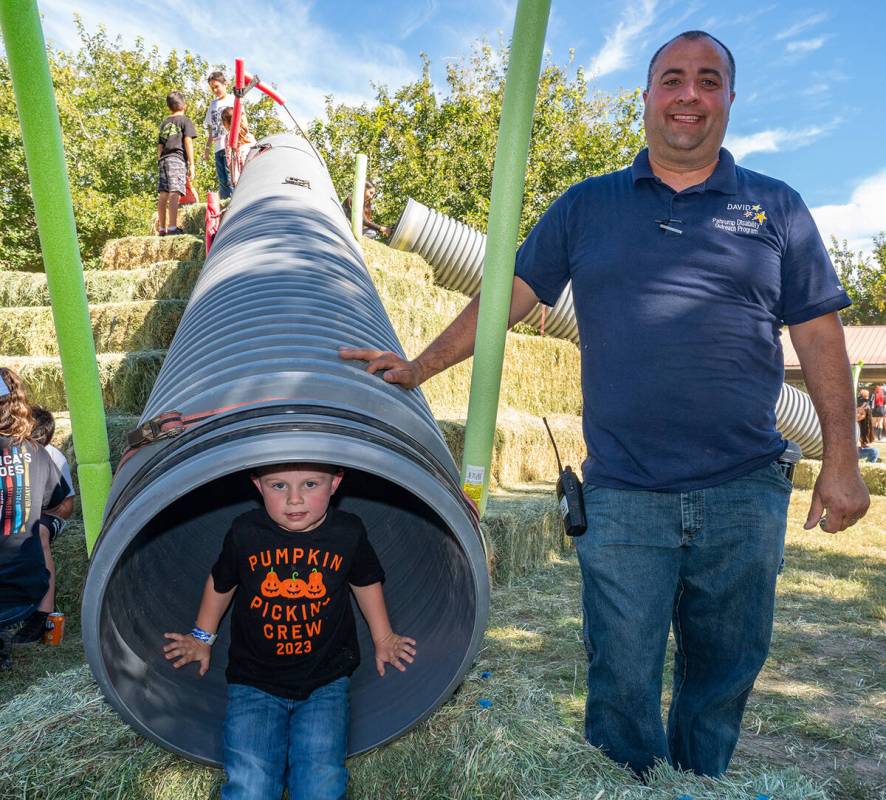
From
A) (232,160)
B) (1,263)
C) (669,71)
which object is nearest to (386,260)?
(232,160)

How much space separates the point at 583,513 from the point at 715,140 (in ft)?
3.83

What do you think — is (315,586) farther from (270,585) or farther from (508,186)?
(508,186)

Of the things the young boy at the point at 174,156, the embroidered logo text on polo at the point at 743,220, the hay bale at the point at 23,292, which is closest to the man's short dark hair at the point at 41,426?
the embroidered logo text on polo at the point at 743,220

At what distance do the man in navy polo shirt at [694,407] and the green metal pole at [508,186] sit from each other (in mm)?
272

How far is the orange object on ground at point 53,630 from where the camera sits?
4.14 metres

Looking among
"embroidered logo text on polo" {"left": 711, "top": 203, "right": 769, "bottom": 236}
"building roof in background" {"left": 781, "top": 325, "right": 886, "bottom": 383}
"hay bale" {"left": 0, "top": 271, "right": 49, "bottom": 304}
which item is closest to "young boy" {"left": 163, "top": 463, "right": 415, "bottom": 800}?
"embroidered logo text on polo" {"left": 711, "top": 203, "right": 769, "bottom": 236}

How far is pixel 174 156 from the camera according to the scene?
9.55 m

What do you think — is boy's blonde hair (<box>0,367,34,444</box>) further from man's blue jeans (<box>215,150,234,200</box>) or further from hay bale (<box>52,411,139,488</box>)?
man's blue jeans (<box>215,150,234,200</box>)

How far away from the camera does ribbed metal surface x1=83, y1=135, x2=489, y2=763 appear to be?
1.70 meters

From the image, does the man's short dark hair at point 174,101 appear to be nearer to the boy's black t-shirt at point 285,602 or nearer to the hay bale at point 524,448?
the hay bale at point 524,448

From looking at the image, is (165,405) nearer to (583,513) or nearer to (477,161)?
(583,513)

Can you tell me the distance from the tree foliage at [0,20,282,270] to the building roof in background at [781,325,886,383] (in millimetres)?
26290

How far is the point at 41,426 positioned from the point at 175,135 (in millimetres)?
6386

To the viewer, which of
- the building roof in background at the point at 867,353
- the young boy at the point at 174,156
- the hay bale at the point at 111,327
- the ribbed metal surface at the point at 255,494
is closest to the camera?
the ribbed metal surface at the point at 255,494
